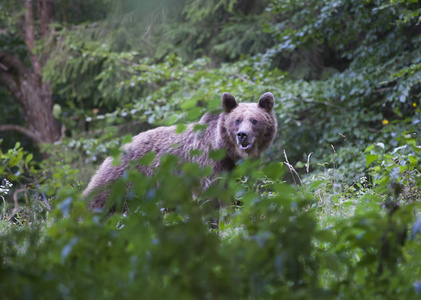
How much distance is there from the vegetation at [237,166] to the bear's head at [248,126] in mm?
448

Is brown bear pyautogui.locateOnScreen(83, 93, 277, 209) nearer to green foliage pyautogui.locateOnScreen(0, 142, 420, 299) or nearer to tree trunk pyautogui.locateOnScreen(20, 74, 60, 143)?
green foliage pyautogui.locateOnScreen(0, 142, 420, 299)

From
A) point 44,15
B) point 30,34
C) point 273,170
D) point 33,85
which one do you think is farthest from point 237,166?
point 33,85

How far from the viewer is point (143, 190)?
229 cm

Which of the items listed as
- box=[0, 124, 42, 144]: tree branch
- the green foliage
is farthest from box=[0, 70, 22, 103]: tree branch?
the green foliage

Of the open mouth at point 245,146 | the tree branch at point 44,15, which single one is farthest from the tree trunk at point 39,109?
the open mouth at point 245,146

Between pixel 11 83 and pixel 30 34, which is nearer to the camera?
pixel 30 34

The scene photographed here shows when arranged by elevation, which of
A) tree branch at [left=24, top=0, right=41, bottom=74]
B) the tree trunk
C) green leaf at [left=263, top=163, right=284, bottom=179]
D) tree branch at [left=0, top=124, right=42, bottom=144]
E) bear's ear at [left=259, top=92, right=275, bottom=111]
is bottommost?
tree branch at [left=0, top=124, right=42, bottom=144]

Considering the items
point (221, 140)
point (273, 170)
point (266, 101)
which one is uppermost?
point (273, 170)

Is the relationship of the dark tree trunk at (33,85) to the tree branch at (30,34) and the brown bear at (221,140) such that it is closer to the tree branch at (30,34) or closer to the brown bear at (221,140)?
the tree branch at (30,34)

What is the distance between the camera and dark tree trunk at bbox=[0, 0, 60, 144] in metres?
15.7

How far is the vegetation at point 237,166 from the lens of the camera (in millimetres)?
2133

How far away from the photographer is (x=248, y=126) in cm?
618

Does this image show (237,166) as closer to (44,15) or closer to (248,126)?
(248,126)

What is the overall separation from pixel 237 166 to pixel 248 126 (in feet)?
11.7
